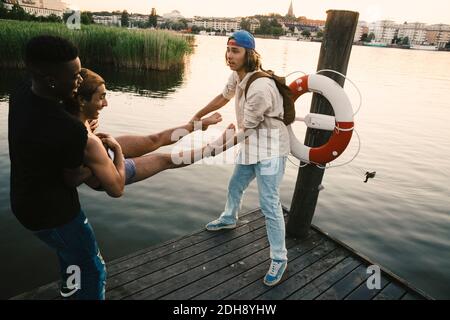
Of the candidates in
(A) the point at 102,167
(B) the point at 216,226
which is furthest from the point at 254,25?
(A) the point at 102,167

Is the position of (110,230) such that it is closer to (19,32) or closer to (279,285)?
(279,285)

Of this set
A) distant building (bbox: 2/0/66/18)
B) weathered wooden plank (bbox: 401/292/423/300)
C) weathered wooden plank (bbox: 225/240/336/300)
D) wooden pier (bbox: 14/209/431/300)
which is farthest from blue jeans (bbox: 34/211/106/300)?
distant building (bbox: 2/0/66/18)

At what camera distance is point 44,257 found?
3.69 metres

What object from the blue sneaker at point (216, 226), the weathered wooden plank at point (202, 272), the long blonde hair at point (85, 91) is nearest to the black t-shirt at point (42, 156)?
the long blonde hair at point (85, 91)

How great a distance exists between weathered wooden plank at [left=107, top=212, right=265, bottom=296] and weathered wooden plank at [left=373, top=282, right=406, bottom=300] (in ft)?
4.11

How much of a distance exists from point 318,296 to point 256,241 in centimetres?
87

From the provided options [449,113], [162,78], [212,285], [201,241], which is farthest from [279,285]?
[162,78]

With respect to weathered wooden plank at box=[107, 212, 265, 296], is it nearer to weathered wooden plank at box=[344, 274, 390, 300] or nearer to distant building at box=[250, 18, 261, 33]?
weathered wooden plank at box=[344, 274, 390, 300]

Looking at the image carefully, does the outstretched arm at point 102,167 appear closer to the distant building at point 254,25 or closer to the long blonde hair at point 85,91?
the long blonde hair at point 85,91

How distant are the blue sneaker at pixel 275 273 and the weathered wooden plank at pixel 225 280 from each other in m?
0.13

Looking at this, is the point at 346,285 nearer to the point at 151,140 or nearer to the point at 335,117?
the point at 335,117

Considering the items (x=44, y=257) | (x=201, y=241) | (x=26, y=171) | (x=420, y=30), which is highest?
(x=420, y=30)

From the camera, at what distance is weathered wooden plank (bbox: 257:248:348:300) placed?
8.41 ft

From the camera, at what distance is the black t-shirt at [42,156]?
4.84 ft
